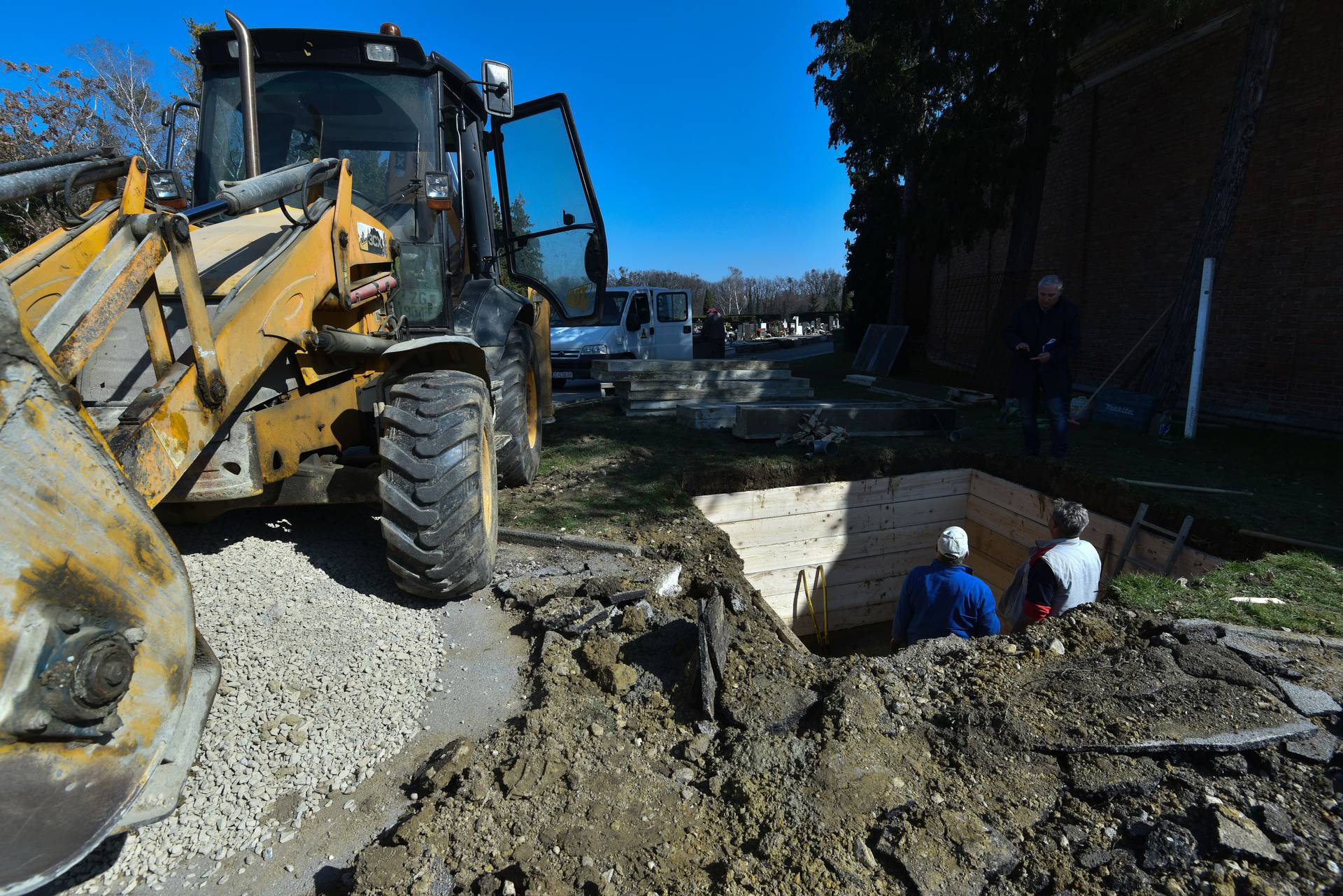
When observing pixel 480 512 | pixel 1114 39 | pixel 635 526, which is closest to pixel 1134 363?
pixel 1114 39

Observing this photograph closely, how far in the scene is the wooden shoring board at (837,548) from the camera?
652cm

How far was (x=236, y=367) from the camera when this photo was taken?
8.55ft

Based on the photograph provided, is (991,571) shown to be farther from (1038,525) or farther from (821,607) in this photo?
(821,607)

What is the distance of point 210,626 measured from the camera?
301cm

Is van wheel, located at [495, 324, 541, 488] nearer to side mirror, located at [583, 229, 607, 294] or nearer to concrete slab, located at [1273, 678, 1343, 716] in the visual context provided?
side mirror, located at [583, 229, 607, 294]

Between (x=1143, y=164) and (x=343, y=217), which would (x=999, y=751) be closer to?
(x=343, y=217)

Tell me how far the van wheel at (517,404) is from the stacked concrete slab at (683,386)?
3.12 meters

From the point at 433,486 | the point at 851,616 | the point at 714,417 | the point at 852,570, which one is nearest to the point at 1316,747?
the point at 433,486

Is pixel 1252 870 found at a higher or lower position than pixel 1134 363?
lower

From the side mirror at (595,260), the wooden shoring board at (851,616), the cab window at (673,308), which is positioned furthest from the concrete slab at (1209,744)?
the cab window at (673,308)

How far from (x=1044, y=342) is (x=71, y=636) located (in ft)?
22.0

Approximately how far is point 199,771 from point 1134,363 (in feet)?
37.3

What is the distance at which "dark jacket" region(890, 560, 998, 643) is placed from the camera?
12.9 ft

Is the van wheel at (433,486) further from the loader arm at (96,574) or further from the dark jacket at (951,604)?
the dark jacket at (951,604)
